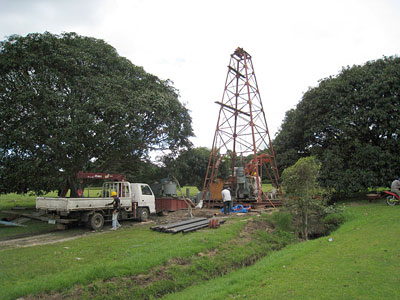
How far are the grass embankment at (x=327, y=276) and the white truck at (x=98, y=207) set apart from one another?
320 inches

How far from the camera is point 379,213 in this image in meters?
14.4

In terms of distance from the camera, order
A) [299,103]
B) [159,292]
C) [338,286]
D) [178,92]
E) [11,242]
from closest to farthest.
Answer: [338,286], [159,292], [11,242], [178,92], [299,103]

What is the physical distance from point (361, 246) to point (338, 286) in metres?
3.96

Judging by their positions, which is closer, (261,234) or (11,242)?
(11,242)

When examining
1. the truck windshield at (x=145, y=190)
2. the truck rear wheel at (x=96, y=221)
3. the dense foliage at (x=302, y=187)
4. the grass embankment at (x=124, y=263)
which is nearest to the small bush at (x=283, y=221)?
the dense foliage at (x=302, y=187)

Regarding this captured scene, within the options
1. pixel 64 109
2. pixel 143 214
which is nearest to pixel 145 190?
pixel 143 214

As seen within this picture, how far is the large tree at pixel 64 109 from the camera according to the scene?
1470 centimetres

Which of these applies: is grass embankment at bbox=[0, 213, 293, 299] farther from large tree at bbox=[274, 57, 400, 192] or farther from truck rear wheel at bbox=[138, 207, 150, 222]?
large tree at bbox=[274, 57, 400, 192]

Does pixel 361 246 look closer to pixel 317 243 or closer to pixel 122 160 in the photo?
pixel 317 243

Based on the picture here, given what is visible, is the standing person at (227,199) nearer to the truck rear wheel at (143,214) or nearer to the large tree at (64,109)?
the truck rear wheel at (143,214)

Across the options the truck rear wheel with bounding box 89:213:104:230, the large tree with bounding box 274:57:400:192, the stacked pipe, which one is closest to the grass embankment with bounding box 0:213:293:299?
the stacked pipe

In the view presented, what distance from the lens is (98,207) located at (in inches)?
547

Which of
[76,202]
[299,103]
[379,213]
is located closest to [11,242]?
[76,202]

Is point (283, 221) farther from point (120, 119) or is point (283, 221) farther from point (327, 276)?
point (120, 119)
